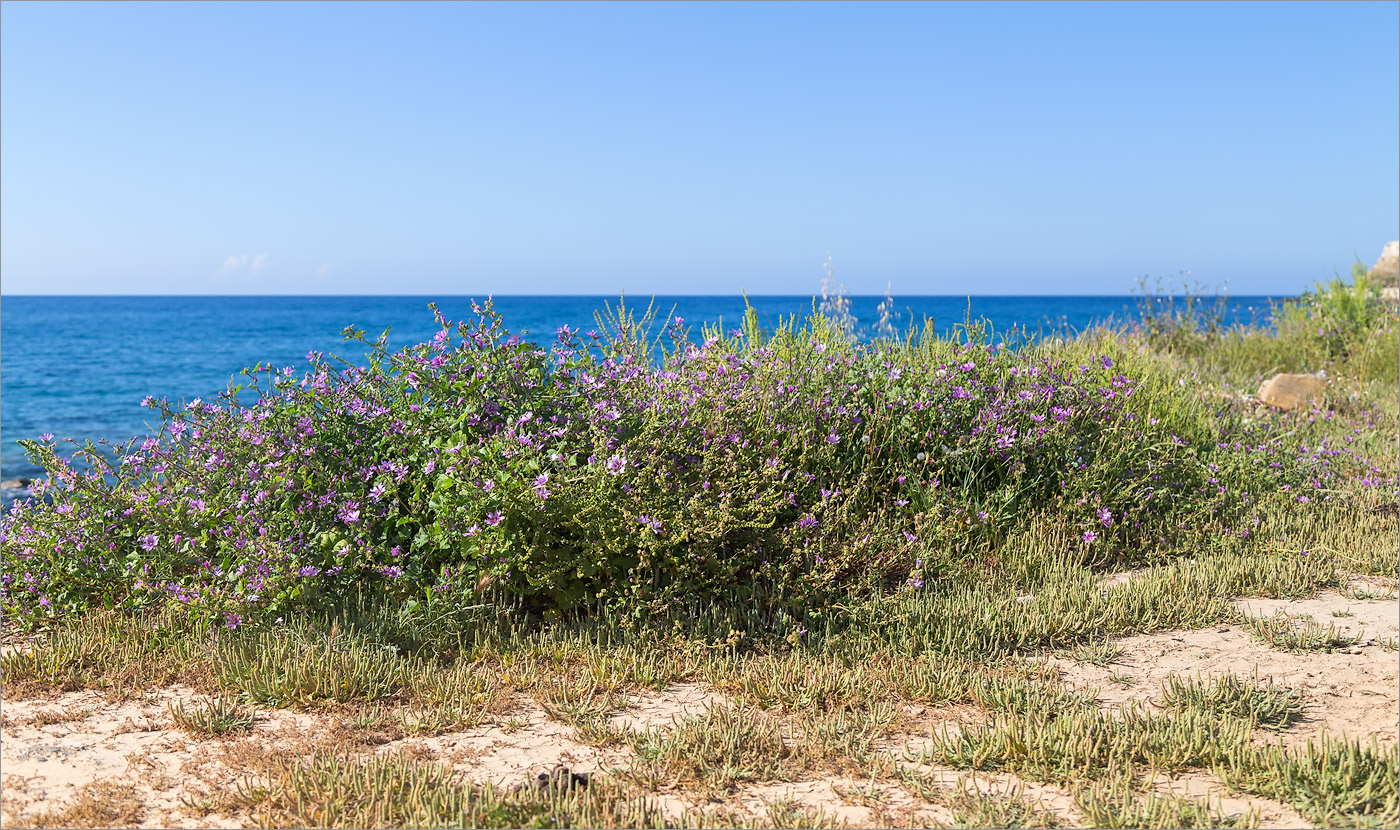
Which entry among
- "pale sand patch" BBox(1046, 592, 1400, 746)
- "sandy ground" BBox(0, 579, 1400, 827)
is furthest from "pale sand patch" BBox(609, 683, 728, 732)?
"pale sand patch" BBox(1046, 592, 1400, 746)

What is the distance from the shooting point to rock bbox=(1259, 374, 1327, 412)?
32.7ft

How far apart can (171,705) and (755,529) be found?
2508 mm

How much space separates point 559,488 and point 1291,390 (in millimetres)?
9469

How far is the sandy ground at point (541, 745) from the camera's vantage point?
2.77 meters

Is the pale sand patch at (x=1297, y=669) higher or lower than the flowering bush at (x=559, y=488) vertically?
lower

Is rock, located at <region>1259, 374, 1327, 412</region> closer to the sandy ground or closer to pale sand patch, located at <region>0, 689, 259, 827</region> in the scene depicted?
the sandy ground

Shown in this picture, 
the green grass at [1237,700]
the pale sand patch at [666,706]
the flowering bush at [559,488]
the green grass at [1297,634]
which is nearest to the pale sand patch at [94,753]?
the flowering bush at [559,488]

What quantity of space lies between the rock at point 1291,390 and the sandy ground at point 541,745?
22.3 feet

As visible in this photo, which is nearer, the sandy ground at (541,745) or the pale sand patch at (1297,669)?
the sandy ground at (541,745)

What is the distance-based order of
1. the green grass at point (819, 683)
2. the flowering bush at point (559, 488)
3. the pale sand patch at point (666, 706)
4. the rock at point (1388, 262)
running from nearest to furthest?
the green grass at point (819, 683) → the pale sand patch at point (666, 706) → the flowering bush at point (559, 488) → the rock at point (1388, 262)

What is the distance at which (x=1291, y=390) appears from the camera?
10.1 m

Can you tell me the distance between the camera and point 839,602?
14.2ft

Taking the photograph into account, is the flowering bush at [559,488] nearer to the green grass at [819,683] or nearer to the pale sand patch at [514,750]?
the green grass at [819,683]

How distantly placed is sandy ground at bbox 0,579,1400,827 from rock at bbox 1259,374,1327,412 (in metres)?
6.80
